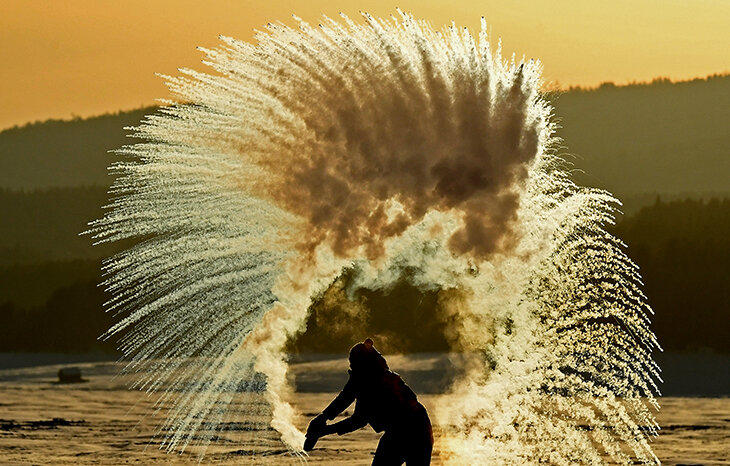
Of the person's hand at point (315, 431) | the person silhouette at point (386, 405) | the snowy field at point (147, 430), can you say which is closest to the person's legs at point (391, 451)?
the person silhouette at point (386, 405)

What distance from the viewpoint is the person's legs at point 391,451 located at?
13812 mm

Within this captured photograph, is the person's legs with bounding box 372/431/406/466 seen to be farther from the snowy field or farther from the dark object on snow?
the dark object on snow

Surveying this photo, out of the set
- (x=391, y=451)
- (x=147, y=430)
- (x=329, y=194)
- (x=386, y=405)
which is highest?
(x=329, y=194)

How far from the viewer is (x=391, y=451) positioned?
1387 cm

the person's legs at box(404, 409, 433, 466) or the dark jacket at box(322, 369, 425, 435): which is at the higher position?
the dark jacket at box(322, 369, 425, 435)

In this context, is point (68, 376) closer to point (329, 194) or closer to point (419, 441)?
point (329, 194)

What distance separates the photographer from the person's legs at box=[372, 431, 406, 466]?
45.3 ft

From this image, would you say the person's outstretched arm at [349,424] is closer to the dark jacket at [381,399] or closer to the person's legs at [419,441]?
the dark jacket at [381,399]

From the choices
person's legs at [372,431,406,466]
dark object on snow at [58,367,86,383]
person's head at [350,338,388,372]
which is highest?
person's head at [350,338,388,372]

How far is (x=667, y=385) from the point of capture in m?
62.3

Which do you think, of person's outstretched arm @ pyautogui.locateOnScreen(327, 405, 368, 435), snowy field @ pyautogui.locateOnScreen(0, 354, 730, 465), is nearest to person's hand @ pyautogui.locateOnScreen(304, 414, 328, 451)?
person's outstretched arm @ pyautogui.locateOnScreen(327, 405, 368, 435)

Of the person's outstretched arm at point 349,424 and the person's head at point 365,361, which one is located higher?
the person's head at point 365,361

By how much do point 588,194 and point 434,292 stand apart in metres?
3.04

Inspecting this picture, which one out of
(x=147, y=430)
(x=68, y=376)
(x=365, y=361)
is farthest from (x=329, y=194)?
(x=68, y=376)
